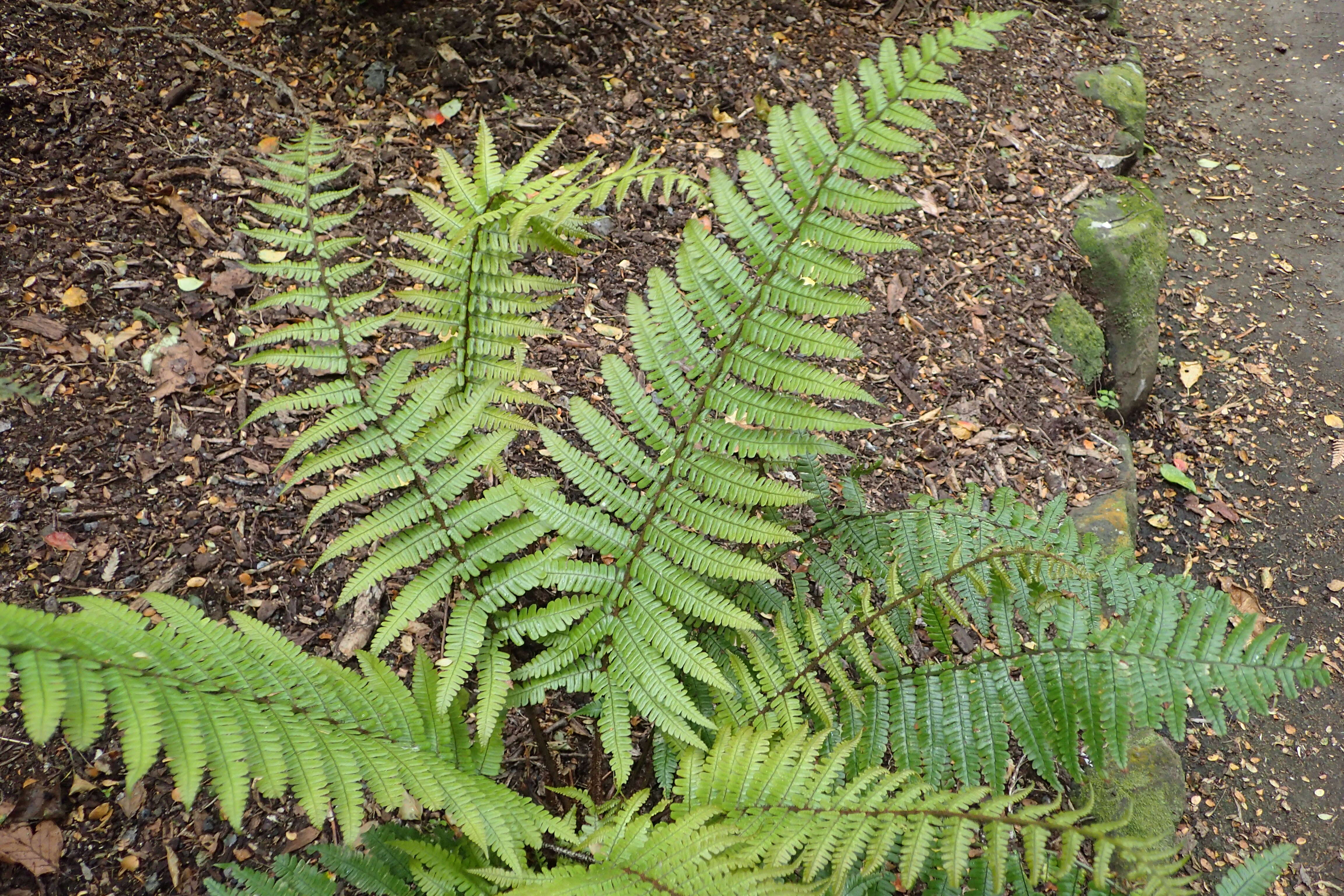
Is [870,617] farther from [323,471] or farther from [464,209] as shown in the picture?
[323,471]

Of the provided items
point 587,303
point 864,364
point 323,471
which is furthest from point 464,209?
point 864,364

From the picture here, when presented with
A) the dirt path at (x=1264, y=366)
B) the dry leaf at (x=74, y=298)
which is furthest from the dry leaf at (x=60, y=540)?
the dirt path at (x=1264, y=366)

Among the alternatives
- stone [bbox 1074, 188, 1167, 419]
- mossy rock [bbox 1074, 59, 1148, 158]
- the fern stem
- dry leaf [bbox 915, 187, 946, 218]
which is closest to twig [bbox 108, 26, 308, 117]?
dry leaf [bbox 915, 187, 946, 218]

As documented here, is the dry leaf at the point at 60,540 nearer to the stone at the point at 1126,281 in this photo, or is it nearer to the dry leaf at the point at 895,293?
the dry leaf at the point at 895,293

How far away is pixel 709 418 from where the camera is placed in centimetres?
204

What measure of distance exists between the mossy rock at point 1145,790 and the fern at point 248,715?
2.03 meters

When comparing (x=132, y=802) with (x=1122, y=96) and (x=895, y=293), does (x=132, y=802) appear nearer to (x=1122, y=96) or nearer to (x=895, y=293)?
(x=895, y=293)

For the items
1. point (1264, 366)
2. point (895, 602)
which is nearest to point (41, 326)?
point (895, 602)

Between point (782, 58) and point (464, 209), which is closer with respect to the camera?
point (464, 209)

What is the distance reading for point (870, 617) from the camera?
1830 millimetres

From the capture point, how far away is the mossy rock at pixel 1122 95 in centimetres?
575

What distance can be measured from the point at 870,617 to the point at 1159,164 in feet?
19.1

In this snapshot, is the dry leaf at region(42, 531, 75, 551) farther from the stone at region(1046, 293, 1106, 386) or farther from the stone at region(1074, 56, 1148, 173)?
the stone at region(1074, 56, 1148, 173)

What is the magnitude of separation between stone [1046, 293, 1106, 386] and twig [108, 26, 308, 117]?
3.59 meters
